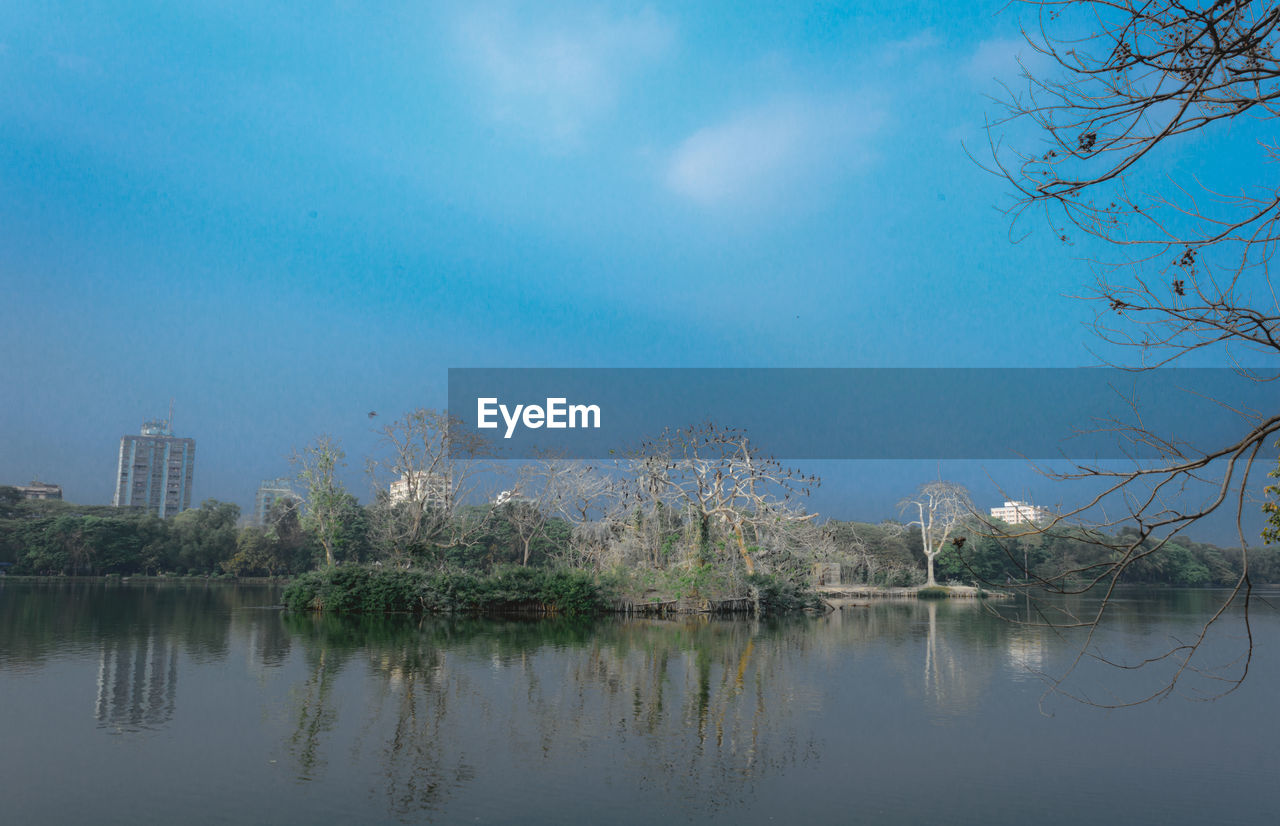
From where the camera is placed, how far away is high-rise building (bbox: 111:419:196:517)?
114500 mm

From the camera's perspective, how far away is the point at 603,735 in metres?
8.44

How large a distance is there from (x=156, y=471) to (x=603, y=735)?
128 meters

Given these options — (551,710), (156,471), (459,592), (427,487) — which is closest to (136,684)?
(551,710)

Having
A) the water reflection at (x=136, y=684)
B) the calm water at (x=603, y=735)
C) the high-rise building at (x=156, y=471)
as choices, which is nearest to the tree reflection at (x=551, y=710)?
the calm water at (x=603, y=735)

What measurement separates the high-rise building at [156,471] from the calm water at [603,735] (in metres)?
114

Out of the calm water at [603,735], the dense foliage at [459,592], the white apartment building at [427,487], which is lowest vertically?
the calm water at [603,735]

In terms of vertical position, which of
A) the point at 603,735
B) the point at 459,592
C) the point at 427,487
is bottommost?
the point at 603,735

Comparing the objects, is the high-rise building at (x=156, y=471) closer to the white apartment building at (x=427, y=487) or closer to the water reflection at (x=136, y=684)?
the white apartment building at (x=427, y=487)

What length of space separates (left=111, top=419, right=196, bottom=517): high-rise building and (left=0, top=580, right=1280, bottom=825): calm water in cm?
11434

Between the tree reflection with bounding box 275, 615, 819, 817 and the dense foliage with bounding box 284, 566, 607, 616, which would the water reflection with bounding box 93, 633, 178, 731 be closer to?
the tree reflection with bounding box 275, 615, 819, 817

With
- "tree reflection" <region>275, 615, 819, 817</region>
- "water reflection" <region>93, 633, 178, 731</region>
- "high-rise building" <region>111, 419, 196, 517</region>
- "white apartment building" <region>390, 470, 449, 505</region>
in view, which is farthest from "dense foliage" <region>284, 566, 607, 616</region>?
"high-rise building" <region>111, 419, 196, 517</region>

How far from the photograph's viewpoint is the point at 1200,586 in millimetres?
62438

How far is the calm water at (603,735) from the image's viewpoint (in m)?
6.30

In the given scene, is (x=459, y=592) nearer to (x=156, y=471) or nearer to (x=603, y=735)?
(x=603, y=735)
